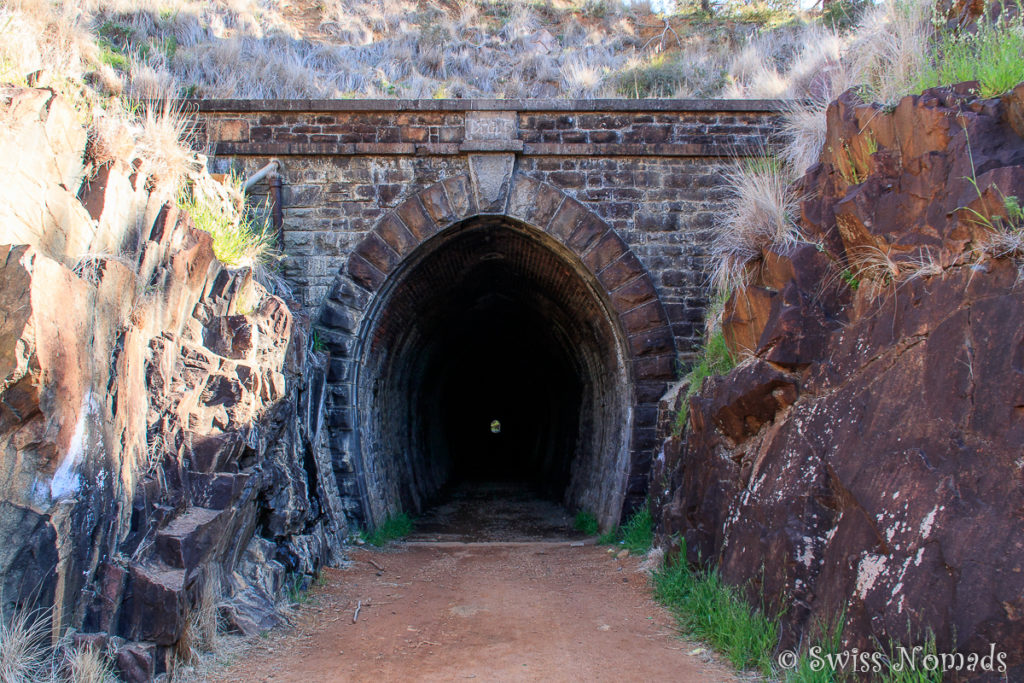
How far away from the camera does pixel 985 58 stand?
15.3 feet

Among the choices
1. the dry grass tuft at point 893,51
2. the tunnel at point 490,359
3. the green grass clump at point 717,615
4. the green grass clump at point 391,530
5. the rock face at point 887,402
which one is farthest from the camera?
the tunnel at point 490,359

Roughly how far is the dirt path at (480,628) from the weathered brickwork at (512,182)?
72.2 inches

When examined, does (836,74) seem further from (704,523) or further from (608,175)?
(704,523)

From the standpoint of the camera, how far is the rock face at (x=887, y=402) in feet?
10.7

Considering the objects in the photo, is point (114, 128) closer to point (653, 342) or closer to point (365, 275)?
point (365, 275)

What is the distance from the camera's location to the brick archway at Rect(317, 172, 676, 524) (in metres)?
8.30

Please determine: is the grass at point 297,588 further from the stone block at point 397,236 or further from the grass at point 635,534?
the stone block at point 397,236

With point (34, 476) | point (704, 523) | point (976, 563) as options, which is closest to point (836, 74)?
point (704, 523)

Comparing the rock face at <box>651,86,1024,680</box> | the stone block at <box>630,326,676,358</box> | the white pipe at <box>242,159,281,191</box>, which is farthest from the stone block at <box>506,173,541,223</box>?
the rock face at <box>651,86,1024,680</box>

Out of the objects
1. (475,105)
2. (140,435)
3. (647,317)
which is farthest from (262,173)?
(647,317)

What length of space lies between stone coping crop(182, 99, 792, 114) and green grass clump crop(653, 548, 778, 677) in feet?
16.9

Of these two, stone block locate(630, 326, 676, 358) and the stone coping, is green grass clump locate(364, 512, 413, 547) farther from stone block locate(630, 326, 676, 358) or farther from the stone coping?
the stone coping

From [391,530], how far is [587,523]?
274cm

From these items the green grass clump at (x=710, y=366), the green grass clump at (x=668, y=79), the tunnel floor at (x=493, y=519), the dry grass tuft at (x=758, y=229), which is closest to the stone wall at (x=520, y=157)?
the green grass clump at (x=710, y=366)
